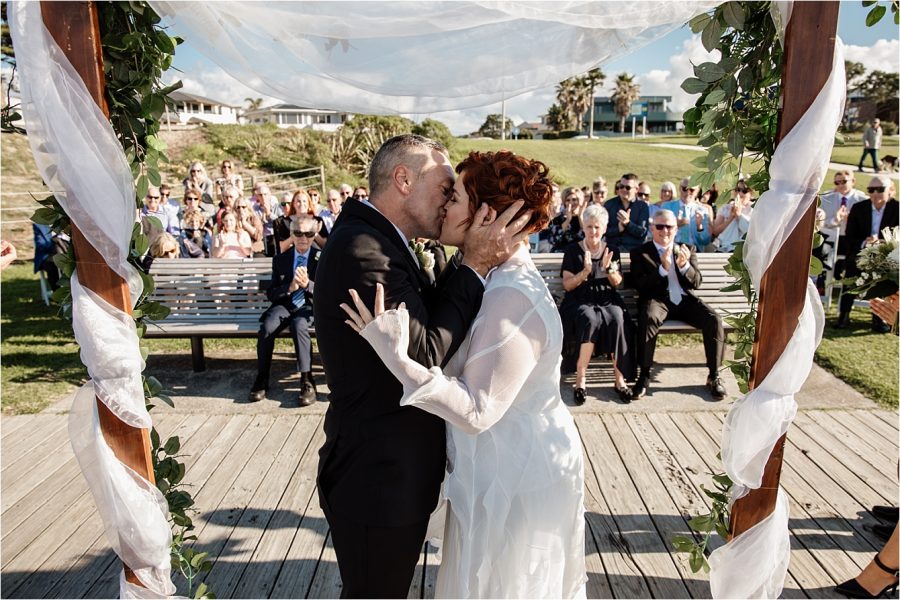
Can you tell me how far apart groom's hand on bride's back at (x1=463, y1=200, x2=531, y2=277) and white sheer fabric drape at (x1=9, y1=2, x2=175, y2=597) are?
1146mm

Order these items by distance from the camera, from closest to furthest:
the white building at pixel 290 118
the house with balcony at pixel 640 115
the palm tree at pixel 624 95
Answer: the white building at pixel 290 118 < the palm tree at pixel 624 95 < the house with balcony at pixel 640 115

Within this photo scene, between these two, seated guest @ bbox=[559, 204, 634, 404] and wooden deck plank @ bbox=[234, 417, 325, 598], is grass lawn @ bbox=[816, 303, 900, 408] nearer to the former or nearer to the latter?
seated guest @ bbox=[559, 204, 634, 404]

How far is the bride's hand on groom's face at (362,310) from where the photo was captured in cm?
194

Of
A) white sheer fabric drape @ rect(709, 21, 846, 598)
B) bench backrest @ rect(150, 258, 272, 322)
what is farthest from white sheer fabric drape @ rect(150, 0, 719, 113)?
bench backrest @ rect(150, 258, 272, 322)

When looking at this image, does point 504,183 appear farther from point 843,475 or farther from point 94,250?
point 843,475

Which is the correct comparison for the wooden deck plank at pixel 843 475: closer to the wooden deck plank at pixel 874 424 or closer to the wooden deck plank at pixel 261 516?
the wooden deck plank at pixel 874 424

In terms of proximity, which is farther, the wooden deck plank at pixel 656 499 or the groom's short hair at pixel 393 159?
the wooden deck plank at pixel 656 499

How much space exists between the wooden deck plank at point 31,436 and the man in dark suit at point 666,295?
4.93 meters

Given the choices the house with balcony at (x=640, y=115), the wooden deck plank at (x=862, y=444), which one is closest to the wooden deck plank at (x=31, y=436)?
the wooden deck plank at (x=862, y=444)

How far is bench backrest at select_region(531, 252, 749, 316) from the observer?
6.40 meters

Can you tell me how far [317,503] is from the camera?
155 inches

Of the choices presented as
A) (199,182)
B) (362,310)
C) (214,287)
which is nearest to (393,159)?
(362,310)

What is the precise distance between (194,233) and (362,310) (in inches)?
305

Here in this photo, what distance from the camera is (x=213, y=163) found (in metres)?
25.2
